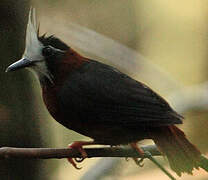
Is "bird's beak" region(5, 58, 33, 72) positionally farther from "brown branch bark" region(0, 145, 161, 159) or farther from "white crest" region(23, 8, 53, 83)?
"brown branch bark" region(0, 145, 161, 159)

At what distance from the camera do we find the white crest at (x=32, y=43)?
2.64ft

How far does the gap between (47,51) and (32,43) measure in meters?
0.04

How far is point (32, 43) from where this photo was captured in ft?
2.68

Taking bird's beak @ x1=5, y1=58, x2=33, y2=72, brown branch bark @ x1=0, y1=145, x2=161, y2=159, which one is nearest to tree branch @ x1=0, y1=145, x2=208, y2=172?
brown branch bark @ x1=0, y1=145, x2=161, y2=159

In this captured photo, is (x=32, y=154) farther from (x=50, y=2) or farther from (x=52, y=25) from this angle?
(x=50, y=2)

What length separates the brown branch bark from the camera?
784 millimetres

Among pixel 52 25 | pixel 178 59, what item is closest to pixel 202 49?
pixel 178 59

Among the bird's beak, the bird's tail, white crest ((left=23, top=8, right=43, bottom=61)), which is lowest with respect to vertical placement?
the bird's tail

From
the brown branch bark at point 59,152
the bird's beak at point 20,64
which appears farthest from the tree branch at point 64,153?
the bird's beak at point 20,64

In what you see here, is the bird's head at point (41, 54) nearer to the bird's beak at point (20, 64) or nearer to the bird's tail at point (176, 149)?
the bird's beak at point (20, 64)

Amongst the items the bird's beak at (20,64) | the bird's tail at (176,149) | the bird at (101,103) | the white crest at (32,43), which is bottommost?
the bird's tail at (176,149)

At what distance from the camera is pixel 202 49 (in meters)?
1.59

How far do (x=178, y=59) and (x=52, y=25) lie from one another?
596mm

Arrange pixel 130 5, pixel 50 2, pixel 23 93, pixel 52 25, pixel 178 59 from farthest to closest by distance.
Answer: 1. pixel 178 59
2. pixel 130 5
3. pixel 50 2
4. pixel 52 25
5. pixel 23 93
